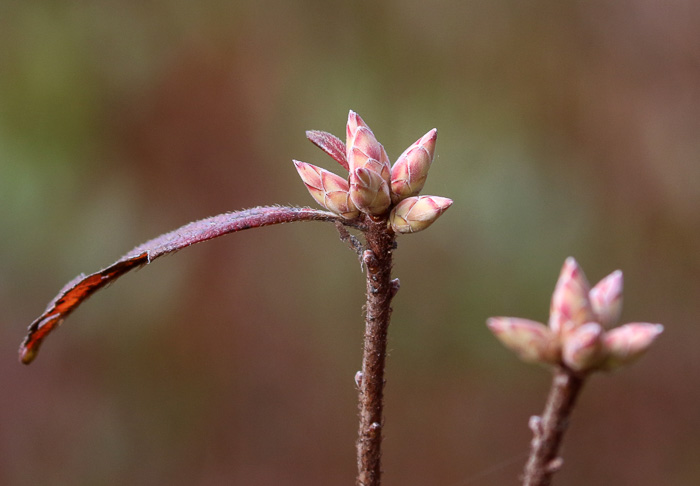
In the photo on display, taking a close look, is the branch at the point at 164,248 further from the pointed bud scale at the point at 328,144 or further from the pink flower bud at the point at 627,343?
Answer: the pink flower bud at the point at 627,343

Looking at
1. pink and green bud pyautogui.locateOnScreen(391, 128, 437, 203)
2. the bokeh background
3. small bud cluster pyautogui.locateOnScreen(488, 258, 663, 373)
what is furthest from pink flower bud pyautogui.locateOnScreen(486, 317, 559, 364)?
the bokeh background

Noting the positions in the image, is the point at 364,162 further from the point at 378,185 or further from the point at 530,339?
the point at 530,339

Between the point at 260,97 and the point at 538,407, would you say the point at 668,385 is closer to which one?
the point at 538,407

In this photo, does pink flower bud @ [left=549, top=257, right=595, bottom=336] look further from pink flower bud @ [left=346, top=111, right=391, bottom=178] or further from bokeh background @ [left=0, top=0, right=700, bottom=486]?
bokeh background @ [left=0, top=0, right=700, bottom=486]

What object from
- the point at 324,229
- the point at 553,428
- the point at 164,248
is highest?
the point at 324,229

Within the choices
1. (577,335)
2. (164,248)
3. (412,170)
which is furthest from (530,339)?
(164,248)
